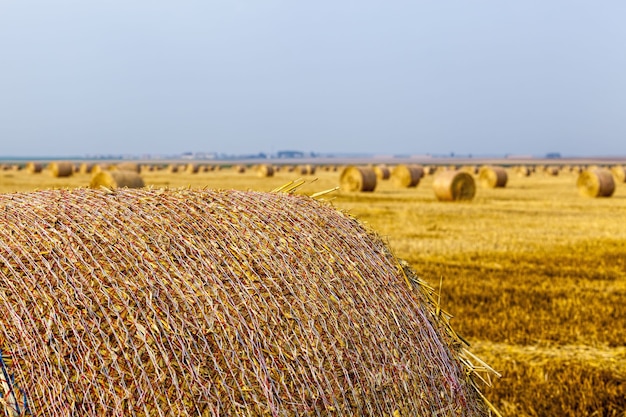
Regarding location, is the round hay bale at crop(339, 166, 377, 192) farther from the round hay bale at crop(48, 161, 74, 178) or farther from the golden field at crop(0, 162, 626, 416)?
the round hay bale at crop(48, 161, 74, 178)

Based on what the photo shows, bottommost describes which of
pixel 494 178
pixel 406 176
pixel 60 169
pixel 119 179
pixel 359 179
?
pixel 494 178

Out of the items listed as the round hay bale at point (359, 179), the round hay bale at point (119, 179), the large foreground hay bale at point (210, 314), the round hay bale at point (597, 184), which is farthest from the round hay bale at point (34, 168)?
the large foreground hay bale at point (210, 314)

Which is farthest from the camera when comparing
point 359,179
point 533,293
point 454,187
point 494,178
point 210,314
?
point 494,178

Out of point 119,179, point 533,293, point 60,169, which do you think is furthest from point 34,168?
point 533,293

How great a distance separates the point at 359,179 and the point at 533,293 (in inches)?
938

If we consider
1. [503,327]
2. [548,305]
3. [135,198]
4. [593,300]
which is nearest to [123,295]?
[135,198]

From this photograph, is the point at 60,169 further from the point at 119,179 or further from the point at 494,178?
the point at 494,178

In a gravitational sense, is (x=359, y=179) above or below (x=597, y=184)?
above

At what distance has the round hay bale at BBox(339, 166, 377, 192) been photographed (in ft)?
113

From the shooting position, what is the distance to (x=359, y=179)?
113 ft

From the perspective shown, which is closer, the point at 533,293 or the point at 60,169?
the point at 533,293

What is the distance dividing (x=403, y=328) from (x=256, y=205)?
1120 millimetres

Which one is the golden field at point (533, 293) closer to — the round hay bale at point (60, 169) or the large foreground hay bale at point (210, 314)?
the large foreground hay bale at point (210, 314)

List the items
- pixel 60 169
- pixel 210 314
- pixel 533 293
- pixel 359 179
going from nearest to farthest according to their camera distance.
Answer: pixel 210 314 → pixel 533 293 → pixel 359 179 → pixel 60 169
